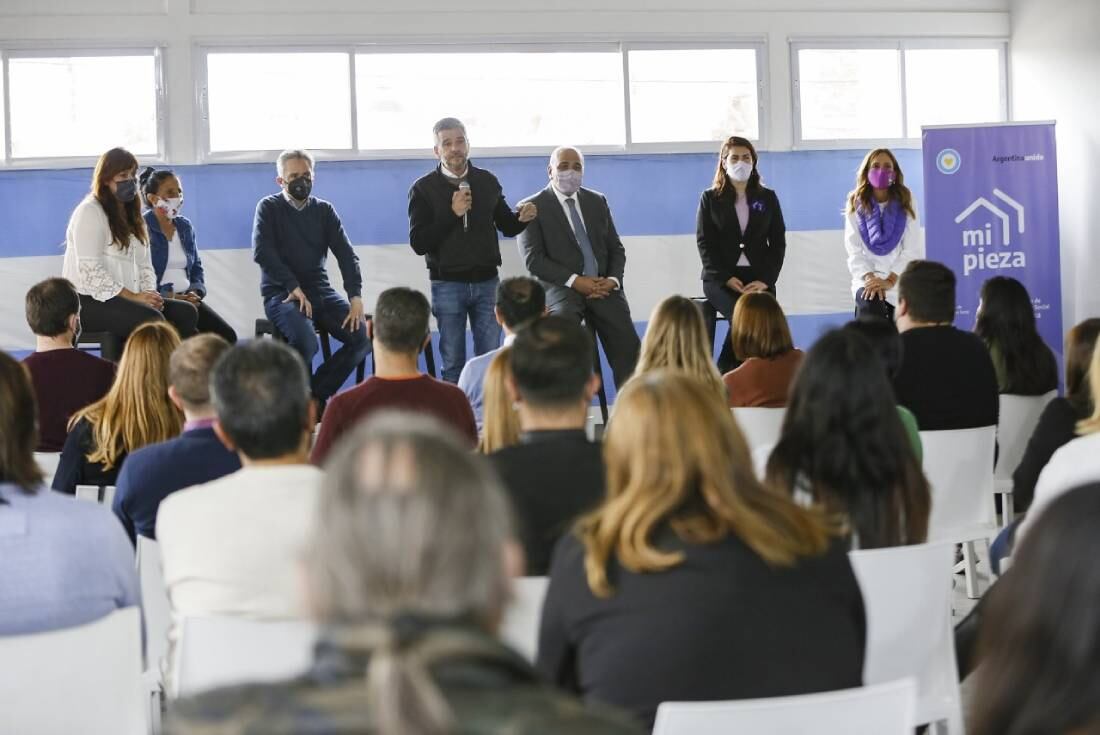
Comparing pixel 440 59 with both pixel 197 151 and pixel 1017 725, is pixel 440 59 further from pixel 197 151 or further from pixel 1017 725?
pixel 1017 725

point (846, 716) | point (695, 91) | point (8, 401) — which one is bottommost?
point (846, 716)

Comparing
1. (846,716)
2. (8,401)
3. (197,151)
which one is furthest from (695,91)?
(846,716)

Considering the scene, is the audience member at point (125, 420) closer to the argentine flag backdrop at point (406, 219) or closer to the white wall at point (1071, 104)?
the argentine flag backdrop at point (406, 219)

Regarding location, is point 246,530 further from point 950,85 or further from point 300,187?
point 950,85

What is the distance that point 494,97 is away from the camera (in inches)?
362

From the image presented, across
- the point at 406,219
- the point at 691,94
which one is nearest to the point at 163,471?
the point at 406,219

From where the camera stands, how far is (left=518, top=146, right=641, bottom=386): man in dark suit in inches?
307

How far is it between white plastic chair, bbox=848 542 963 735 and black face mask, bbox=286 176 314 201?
563 cm

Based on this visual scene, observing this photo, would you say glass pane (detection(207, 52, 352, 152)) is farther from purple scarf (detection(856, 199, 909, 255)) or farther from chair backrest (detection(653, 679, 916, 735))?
chair backrest (detection(653, 679, 916, 735))

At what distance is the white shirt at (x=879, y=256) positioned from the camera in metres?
8.30

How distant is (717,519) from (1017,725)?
0.86 m

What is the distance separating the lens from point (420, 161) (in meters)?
8.93

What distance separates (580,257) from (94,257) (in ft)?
8.77

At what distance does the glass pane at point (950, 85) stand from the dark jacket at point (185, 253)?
5122mm
